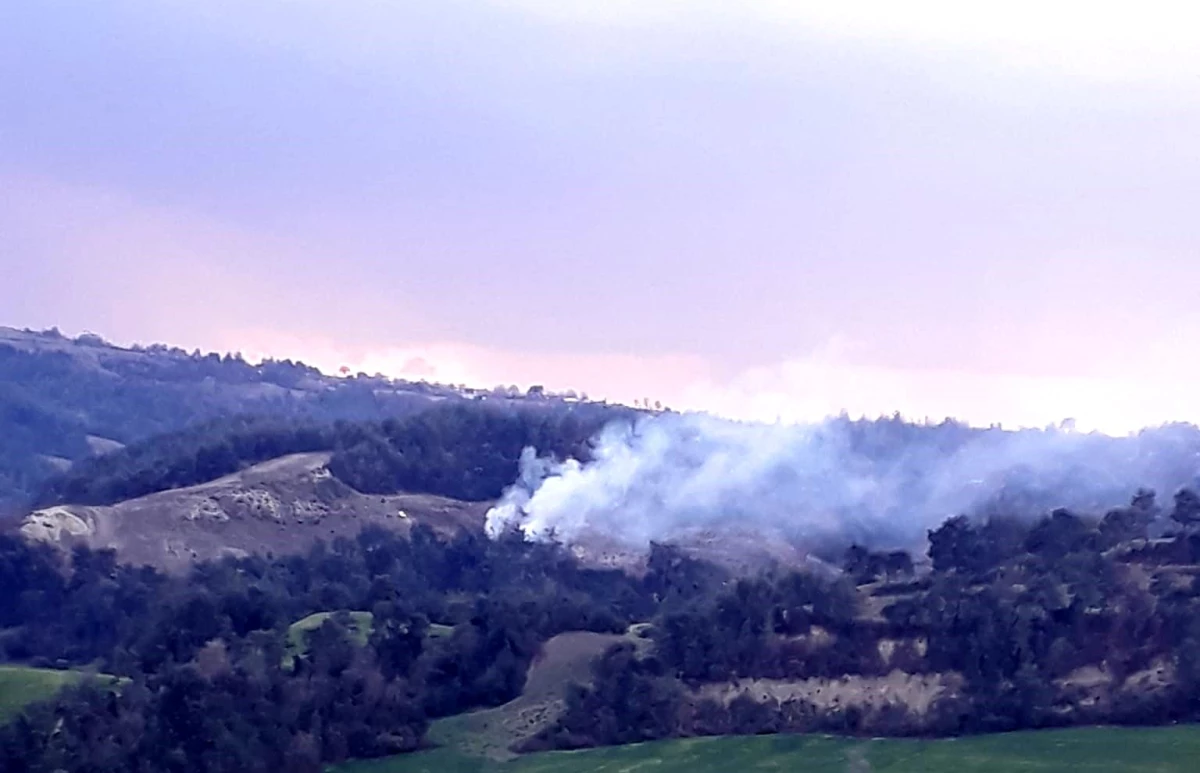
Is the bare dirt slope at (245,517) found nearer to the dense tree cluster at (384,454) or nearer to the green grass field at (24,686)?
the dense tree cluster at (384,454)

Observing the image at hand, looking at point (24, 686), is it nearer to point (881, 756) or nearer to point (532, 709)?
point (532, 709)

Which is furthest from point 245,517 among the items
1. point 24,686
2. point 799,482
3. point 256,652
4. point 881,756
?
point 881,756

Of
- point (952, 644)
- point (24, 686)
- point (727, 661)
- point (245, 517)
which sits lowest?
point (24, 686)

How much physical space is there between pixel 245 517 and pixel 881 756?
88811mm

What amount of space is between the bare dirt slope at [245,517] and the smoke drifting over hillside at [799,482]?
28.1 ft

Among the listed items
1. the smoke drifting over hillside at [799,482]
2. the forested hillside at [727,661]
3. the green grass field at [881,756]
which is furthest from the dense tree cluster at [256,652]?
the smoke drifting over hillside at [799,482]

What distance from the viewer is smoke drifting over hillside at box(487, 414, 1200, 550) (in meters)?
148

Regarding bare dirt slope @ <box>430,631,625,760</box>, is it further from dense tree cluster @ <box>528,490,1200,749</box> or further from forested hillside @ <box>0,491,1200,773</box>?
dense tree cluster @ <box>528,490,1200,749</box>

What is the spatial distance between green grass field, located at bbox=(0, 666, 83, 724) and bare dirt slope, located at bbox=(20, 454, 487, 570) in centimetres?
5103

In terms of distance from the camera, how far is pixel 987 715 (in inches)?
3172

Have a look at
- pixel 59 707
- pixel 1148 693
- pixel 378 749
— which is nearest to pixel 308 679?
pixel 378 749

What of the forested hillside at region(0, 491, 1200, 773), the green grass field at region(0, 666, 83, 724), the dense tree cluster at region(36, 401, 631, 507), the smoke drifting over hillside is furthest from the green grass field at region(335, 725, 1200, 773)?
the dense tree cluster at region(36, 401, 631, 507)

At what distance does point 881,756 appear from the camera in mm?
75062

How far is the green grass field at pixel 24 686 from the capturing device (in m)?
85.2
